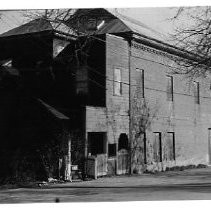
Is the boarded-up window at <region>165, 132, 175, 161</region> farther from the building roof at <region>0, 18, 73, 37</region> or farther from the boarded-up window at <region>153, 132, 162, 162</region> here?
the building roof at <region>0, 18, 73, 37</region>

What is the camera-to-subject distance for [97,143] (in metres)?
12.3

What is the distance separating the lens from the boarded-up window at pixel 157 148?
1207 centimetres

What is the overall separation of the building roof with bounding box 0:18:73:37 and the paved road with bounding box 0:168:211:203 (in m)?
3.23

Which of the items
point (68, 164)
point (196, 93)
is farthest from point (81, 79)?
point (196, 93)

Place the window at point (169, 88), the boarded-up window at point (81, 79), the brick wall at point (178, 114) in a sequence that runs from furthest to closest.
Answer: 1. the brick wall at point (178, 114)
2. the window at point (169, 88)
3. the boarded-up window at point (81, 79)

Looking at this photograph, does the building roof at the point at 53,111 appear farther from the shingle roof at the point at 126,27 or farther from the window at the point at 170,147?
the window at the point at 170,147

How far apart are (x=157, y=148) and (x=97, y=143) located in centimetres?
143

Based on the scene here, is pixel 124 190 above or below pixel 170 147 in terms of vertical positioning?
below

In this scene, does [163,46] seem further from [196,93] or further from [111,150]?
[111,150]

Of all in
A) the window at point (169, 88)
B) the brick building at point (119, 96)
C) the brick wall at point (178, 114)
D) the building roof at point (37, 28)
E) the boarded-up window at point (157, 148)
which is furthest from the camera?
the boarded-up window at point (157, 148)

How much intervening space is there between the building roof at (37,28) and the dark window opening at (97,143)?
109 inches

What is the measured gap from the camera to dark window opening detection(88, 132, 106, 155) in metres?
12.2

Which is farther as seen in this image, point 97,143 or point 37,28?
point 97,143

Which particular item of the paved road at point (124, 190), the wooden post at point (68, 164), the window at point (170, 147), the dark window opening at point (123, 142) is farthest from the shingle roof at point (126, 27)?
the paved road at point (124, 190)
